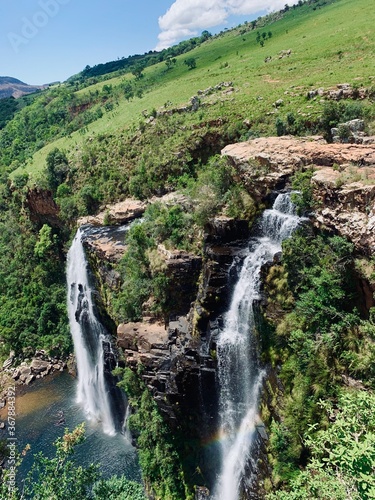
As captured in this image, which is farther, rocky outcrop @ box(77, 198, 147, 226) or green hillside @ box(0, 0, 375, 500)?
rocky outcrop @ box(77, 198, 147, 226)

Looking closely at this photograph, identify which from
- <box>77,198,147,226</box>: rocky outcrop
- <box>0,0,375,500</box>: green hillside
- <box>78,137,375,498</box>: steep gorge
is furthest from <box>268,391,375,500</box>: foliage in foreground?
<box>77,198,147,226</box>: rocky outcrop

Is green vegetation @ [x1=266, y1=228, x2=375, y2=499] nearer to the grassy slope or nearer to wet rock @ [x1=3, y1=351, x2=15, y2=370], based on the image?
the grassy slope

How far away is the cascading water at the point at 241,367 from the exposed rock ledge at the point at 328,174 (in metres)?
2.07

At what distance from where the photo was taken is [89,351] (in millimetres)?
37969

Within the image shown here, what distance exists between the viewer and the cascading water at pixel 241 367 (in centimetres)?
2138

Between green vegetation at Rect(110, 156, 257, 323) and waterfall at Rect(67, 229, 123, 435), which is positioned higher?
green vegetation at Rect(110, 156, 257, 323)

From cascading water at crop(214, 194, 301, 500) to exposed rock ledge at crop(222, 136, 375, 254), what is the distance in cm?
207

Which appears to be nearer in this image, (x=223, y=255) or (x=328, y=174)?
(x=328, y=174)

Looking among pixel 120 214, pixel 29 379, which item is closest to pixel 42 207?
pixel 120 214

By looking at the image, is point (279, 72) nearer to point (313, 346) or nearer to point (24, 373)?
point (313, 346)

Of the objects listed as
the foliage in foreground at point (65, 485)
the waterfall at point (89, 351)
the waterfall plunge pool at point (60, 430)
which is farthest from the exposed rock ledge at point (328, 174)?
the waterfall plunge pool at point (60, 430)

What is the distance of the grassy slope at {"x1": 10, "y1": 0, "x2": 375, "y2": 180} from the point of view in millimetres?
40875

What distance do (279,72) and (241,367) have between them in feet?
147

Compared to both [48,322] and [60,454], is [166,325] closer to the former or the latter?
[60,454]
